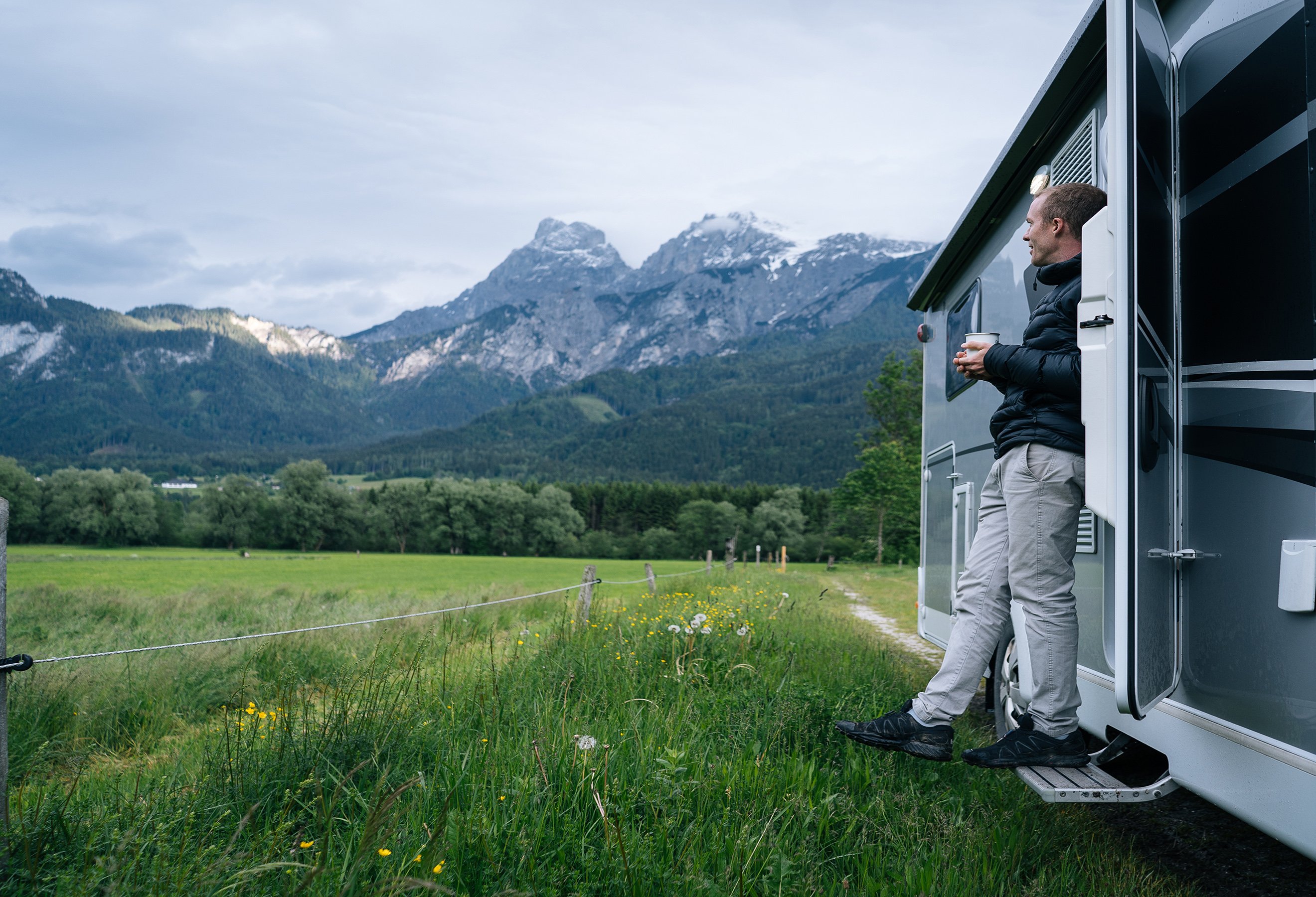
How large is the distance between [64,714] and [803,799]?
4.31 metres

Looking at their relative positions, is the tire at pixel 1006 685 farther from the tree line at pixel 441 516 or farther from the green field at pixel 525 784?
the tree line at pixel 441 516

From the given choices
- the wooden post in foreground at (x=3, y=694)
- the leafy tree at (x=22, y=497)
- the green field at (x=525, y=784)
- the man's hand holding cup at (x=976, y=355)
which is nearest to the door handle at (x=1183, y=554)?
the man's hand holding cup at (x=976, y=355)

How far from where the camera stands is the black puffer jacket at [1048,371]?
8.96ft

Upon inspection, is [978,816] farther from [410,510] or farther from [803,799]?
[410,510]

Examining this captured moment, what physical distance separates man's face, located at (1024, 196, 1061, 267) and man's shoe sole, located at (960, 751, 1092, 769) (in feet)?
5.64

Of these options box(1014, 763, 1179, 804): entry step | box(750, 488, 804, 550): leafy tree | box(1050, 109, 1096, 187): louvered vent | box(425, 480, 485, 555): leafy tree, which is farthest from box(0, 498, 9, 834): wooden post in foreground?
box(425, 480, 485, 555): leafy tree

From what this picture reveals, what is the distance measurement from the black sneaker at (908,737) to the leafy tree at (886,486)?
31.5m

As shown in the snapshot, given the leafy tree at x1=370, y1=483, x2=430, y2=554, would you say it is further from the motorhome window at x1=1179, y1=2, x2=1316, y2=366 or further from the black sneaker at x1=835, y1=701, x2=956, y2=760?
the motorhome window at x1=1179, y1=2, x2=1316, y2=366

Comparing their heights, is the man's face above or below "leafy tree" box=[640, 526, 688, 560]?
above

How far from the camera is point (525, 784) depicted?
2693mm

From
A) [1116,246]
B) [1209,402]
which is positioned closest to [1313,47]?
[1116,246]

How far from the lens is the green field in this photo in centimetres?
228

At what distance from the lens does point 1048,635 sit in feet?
9.16

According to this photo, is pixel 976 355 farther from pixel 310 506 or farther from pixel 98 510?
pixel 310 506
